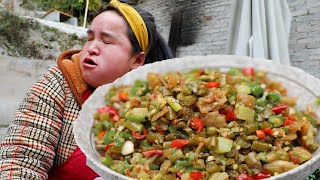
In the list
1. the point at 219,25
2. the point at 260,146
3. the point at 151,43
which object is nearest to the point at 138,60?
→ the point at 151,43

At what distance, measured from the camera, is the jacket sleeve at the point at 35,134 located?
127cm

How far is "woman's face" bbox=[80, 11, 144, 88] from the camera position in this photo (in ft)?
4.52

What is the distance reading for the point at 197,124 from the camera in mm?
1047

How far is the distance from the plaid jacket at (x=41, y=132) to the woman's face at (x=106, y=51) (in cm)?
11

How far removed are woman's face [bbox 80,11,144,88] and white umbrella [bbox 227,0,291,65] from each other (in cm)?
113

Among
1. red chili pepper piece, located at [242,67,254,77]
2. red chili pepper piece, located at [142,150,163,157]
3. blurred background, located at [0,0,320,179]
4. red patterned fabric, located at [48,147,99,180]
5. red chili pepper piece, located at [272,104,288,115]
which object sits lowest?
blurred background, located at [0,0,320,179]

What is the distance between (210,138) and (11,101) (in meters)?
3.30

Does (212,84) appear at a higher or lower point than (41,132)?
higher

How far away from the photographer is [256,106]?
110cm

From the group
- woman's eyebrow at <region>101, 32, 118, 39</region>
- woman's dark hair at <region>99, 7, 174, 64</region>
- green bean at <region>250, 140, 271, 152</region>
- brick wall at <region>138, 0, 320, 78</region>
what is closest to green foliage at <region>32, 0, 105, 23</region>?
brick wall at <region>138, 0, 320, 78</region>

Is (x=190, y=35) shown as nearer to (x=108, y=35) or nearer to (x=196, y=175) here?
(x=108, y=35)

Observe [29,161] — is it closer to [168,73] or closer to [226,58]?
[168,73]

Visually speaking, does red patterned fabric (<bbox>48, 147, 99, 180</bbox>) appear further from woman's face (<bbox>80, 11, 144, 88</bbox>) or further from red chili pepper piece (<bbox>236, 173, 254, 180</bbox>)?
red chili pepper piece (<bbox>236, 173, 254, 180</bbox>)

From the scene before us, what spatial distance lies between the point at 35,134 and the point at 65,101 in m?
0.17
